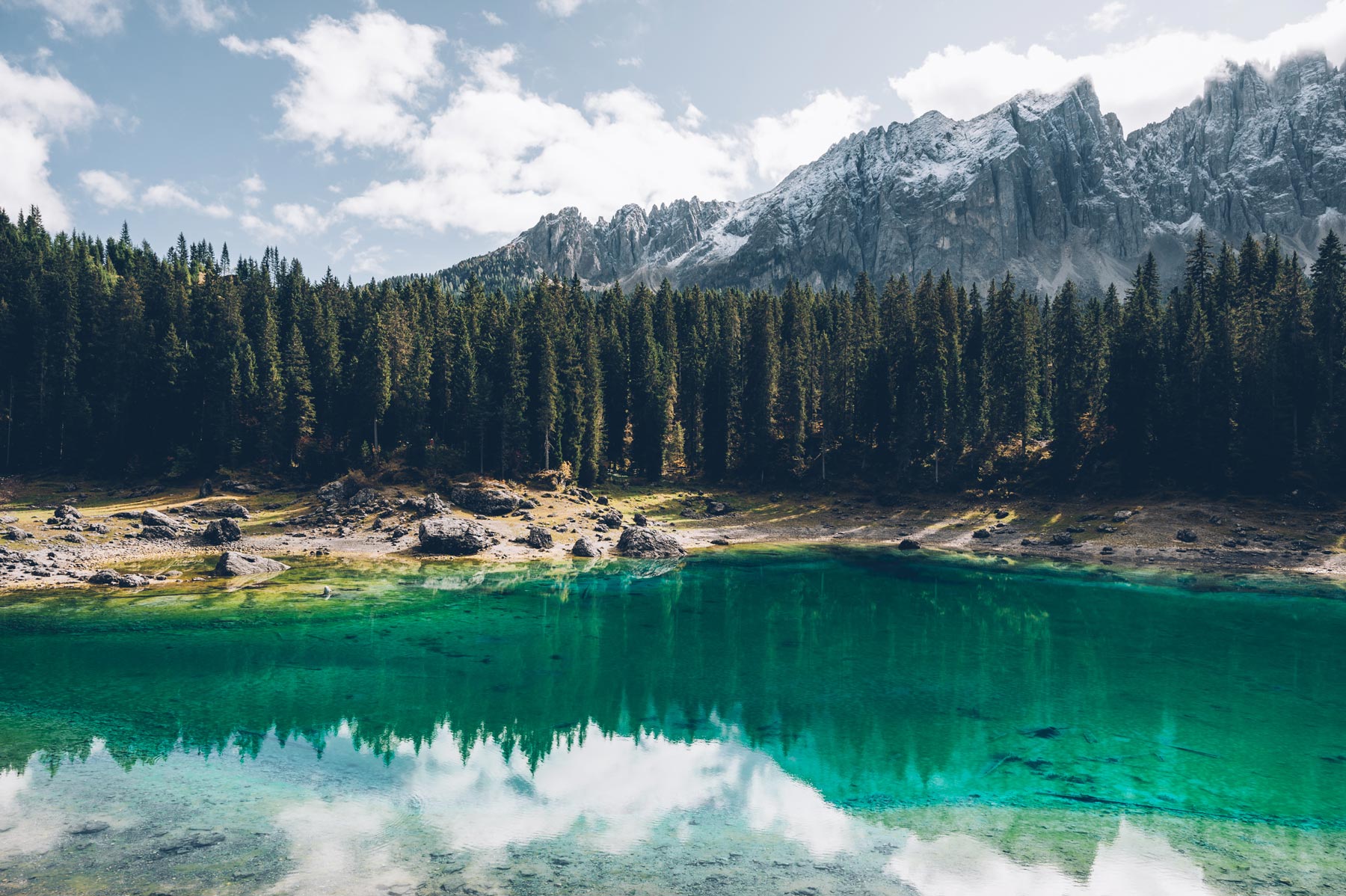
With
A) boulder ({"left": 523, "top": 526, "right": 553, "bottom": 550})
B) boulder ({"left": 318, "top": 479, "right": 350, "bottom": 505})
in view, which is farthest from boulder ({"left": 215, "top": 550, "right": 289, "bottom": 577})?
boulder ({"left": 523, "top": 526, "right": 553, "bottom": 550})

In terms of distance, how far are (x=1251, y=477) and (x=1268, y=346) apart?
12673mm

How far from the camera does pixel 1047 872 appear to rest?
53.1 ft

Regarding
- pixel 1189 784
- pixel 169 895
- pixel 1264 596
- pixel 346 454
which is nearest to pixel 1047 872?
pixel 1189 784

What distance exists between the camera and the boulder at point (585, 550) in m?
61.6

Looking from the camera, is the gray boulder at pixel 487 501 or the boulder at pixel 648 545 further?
the gray boulder at pixel 487 501

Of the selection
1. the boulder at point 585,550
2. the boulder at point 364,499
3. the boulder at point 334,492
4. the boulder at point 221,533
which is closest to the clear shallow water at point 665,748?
the boulder at point 221,533

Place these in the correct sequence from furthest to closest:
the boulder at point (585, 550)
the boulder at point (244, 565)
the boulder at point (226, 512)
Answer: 1. the boulder at point (226, 512)
2. the boulder at point (585, 550)
3. the boulder at point (244, 565)

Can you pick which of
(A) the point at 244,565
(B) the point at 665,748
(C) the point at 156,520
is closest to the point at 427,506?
(A) the point at 244,565

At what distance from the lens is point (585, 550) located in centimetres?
6169

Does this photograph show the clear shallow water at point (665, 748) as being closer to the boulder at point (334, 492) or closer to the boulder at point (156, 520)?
the boulder at point (156, 520)

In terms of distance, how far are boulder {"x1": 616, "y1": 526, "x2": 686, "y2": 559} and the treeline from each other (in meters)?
21.9

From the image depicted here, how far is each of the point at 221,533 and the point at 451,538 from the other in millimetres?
18864

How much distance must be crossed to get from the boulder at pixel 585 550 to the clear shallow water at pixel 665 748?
57.3ft

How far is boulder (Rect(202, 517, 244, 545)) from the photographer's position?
193 ft
